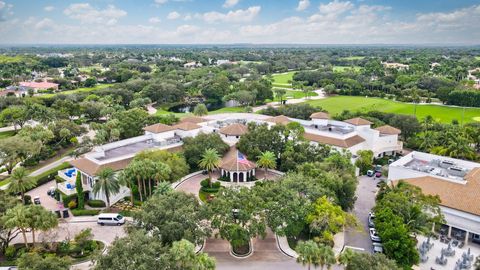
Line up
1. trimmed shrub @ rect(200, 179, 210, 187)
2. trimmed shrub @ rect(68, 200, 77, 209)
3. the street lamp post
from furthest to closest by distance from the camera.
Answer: trimmed shrub @ rect(200, 179, 210, 187), trimmed shrub @ rect(68, 200, 77, 209), the street lamp post

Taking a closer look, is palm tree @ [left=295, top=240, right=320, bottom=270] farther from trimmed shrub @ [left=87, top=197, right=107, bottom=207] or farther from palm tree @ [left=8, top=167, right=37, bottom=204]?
palm tree @ [left=8, top=167, right=37, bottom=204]

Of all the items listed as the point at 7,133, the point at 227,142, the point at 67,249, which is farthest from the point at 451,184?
the point at 7,133

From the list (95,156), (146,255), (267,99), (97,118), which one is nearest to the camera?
(146,255)

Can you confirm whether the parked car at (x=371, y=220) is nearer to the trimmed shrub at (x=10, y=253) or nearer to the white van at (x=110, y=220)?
the white van at (x=110, y=220)

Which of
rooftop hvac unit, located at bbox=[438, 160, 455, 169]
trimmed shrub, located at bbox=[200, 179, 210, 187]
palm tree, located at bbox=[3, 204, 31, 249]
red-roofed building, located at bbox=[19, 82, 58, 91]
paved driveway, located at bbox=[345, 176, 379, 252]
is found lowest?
paved driveway, located at bbox=[345, 176, 379, 252]

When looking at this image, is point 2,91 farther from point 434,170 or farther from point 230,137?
point 434,170

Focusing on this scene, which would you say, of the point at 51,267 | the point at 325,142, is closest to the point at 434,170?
the point at 325,142

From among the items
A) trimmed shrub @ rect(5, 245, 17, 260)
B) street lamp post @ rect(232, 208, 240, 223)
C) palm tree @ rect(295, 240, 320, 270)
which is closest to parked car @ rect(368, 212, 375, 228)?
palm tree @ rect(295, 240, 320, 270)
